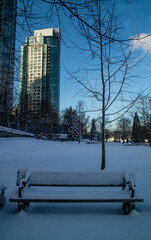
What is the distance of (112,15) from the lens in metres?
5.23

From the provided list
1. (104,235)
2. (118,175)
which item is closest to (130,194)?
(118,175)

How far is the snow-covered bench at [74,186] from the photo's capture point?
255 centimetres

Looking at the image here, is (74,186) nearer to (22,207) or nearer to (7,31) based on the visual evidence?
(22,207)

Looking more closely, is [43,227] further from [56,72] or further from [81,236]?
[56,72]

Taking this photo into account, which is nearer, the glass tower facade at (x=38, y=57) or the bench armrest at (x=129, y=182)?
the bench armrest at (x=129, y=182)

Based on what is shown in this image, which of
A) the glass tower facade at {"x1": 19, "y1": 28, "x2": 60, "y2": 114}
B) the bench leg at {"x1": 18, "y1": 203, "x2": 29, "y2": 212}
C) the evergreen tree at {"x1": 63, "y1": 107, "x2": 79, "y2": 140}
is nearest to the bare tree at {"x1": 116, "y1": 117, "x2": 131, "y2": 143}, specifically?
the evergreen tree at {"x1": 63, "y1": 107, "x2": 79, "y2": 140}

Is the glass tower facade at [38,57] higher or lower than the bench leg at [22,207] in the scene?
higher

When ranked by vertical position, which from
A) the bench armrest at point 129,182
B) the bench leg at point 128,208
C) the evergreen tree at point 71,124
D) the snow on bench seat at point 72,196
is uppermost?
the evergreen tree at point 71,124

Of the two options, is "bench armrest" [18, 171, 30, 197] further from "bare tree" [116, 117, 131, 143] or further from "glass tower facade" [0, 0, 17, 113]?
"bare tree" [116, 117, 131, 143]

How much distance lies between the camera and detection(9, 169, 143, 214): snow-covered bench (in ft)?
8.38

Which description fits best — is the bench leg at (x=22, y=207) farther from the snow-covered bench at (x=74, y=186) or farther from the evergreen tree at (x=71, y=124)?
the evergreen tree at (x=71, y=124)

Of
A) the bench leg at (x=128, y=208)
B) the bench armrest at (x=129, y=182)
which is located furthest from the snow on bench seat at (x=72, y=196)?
the bench leg at (x=128, y=208)

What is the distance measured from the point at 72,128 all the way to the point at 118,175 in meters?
37.3

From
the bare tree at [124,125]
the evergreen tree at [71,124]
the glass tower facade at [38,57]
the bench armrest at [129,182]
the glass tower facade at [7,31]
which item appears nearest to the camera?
the bench armrest at [129,182]
